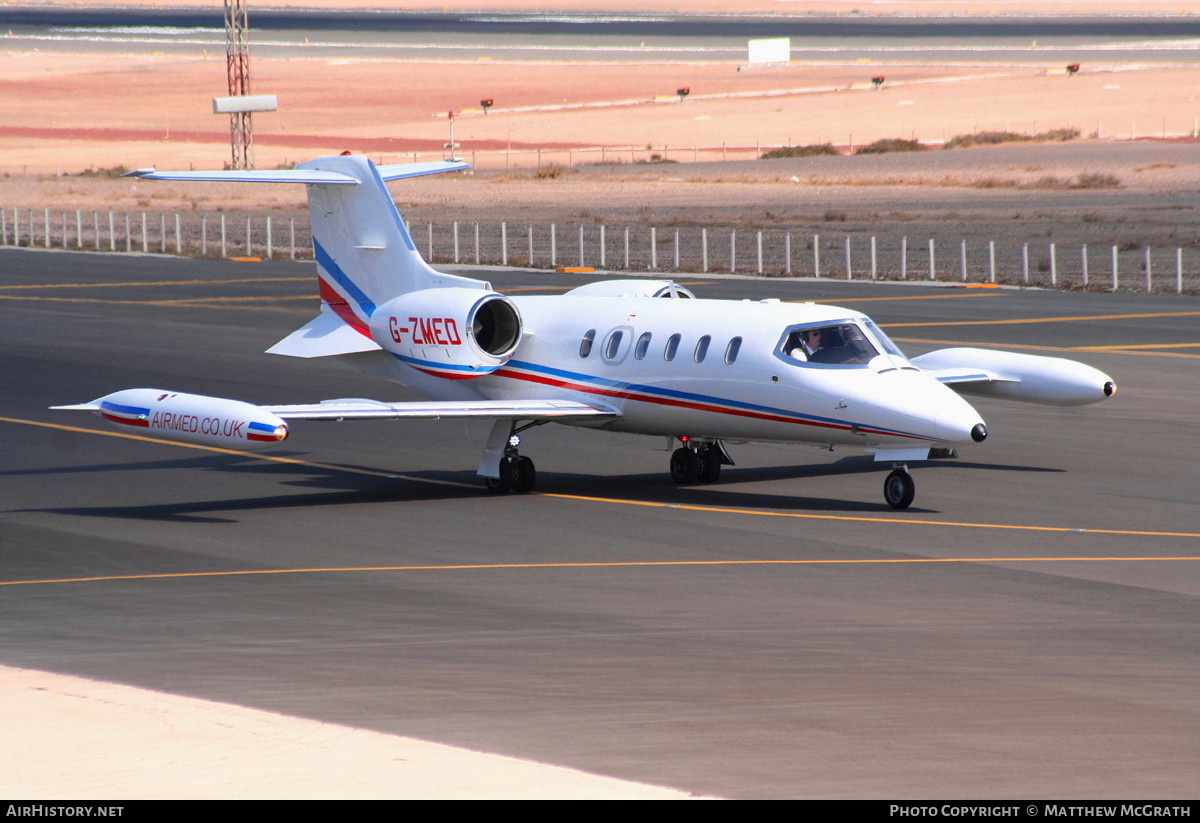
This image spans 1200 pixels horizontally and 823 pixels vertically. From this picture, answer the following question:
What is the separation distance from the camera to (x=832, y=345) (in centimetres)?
2459

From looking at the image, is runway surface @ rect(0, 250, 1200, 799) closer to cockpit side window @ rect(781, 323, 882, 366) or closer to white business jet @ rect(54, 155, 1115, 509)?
white business jet @ rect(54, 155, 1115, 509)

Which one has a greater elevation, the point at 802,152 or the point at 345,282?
the point at 802,152

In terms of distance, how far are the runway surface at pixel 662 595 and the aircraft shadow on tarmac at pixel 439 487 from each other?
10 centimetres

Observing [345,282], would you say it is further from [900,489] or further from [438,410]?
[900,489]

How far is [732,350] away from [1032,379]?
5.36 meters

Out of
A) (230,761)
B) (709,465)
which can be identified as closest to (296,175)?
(709,465)

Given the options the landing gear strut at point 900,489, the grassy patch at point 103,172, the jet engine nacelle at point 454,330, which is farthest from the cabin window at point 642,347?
the grassy patch at point 103,172

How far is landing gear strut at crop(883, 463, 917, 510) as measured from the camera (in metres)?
24.4

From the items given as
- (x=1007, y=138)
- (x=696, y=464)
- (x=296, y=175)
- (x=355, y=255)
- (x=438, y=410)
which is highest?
(x=1007, y=138)

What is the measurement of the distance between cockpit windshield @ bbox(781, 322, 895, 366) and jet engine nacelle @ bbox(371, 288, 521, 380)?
4643mm

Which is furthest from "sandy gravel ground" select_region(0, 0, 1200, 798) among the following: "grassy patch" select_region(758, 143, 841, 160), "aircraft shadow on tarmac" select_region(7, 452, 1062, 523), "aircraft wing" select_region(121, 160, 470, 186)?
"aircraft wing" select_region(121, 160, 470, 186)

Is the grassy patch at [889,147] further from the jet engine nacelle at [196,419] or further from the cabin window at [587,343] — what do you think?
the jet engine nacelle at [196,419]
